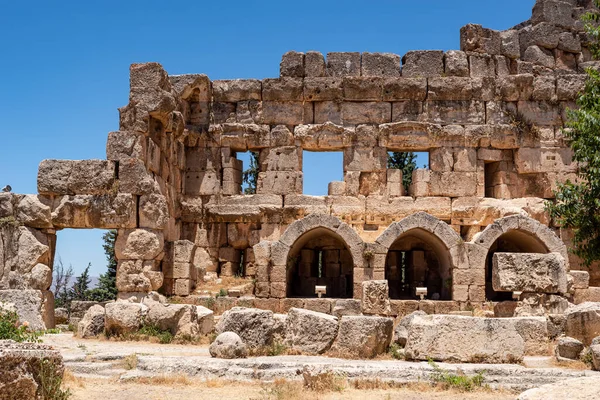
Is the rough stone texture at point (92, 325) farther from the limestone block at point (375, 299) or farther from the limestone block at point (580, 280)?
the limestone block at point (580, 280)

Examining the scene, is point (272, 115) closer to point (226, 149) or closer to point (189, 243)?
point (226, 149)

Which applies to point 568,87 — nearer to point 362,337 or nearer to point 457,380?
point 362,337

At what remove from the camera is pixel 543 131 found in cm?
1858

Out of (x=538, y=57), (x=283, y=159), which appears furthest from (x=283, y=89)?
(x=538, y=57)

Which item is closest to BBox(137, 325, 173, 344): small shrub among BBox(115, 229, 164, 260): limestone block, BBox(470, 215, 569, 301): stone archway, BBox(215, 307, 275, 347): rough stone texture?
BBox(215, 307, 275, 347): rough stone texture

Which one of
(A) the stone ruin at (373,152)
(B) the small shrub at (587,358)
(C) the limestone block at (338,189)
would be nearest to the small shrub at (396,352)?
(B) the small shrub at (587,358)

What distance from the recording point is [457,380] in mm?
8359

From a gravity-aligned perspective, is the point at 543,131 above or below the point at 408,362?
above

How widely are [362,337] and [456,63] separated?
1140cm

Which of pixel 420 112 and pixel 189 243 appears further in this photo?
pixel 420 112

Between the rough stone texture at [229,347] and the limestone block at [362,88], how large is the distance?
34.4 feet

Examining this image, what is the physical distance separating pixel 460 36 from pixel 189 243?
10.2 m

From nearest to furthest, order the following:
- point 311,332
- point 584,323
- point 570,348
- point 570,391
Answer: point 570,391, point 570,348, point 311,332, point 584,323

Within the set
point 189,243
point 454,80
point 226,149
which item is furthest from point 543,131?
point 189,243
